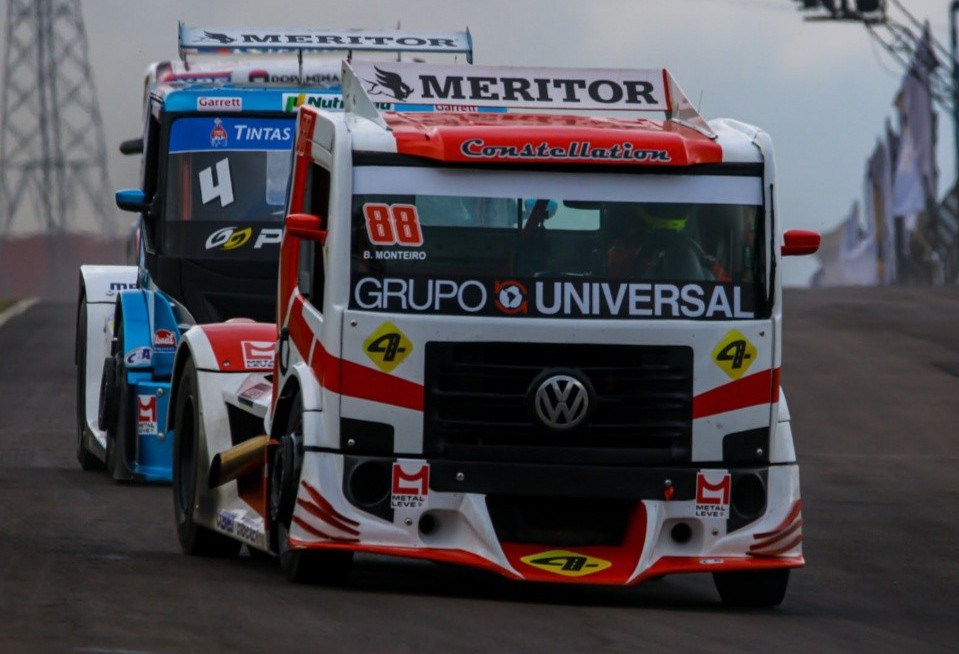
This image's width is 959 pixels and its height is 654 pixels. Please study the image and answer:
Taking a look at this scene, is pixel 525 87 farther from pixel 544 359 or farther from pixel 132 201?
pixel 132 201

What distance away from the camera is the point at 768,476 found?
9.43m

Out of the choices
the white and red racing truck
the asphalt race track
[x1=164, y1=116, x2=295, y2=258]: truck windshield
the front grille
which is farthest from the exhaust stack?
[x1=164, y1=116, x2=295, y2=258]: truck windshield

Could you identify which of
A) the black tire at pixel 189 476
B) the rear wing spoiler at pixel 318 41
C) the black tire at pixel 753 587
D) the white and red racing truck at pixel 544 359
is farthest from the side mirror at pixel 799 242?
the rear wing spoiler at pixel 318 41

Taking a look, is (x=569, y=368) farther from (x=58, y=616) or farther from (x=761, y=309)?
(x=58, y=616)

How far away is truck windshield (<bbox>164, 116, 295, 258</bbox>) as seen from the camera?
14.4 m

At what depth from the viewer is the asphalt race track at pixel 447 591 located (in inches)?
312

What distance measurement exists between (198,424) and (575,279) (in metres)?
2.79

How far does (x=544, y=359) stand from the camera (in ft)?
30.1

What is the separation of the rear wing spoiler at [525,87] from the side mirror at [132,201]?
4659 millimetres

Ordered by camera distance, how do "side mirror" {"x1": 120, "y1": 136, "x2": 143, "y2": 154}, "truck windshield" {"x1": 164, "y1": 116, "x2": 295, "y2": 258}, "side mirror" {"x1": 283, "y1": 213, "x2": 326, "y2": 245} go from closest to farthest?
"side mirror" {"x1": 283, "y1": 213, "x2": 326, "y2": 245} < "truck windshield" {"x1": 164, "y1": 116, "x2": 295, "y2": 258} < "side mirror" {"x1": 120, "y1": 136, "x2": 143, "y2": 154}

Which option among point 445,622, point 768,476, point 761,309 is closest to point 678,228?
point 761,309

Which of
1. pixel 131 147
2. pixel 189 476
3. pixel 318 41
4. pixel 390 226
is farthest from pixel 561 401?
pixel 131 147

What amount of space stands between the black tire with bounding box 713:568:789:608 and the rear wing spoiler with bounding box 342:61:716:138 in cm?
216

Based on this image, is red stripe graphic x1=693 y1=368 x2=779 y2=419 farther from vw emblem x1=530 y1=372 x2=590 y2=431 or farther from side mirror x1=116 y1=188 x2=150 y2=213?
side mirror x1=116 y1=188 x2=150 y2=213
